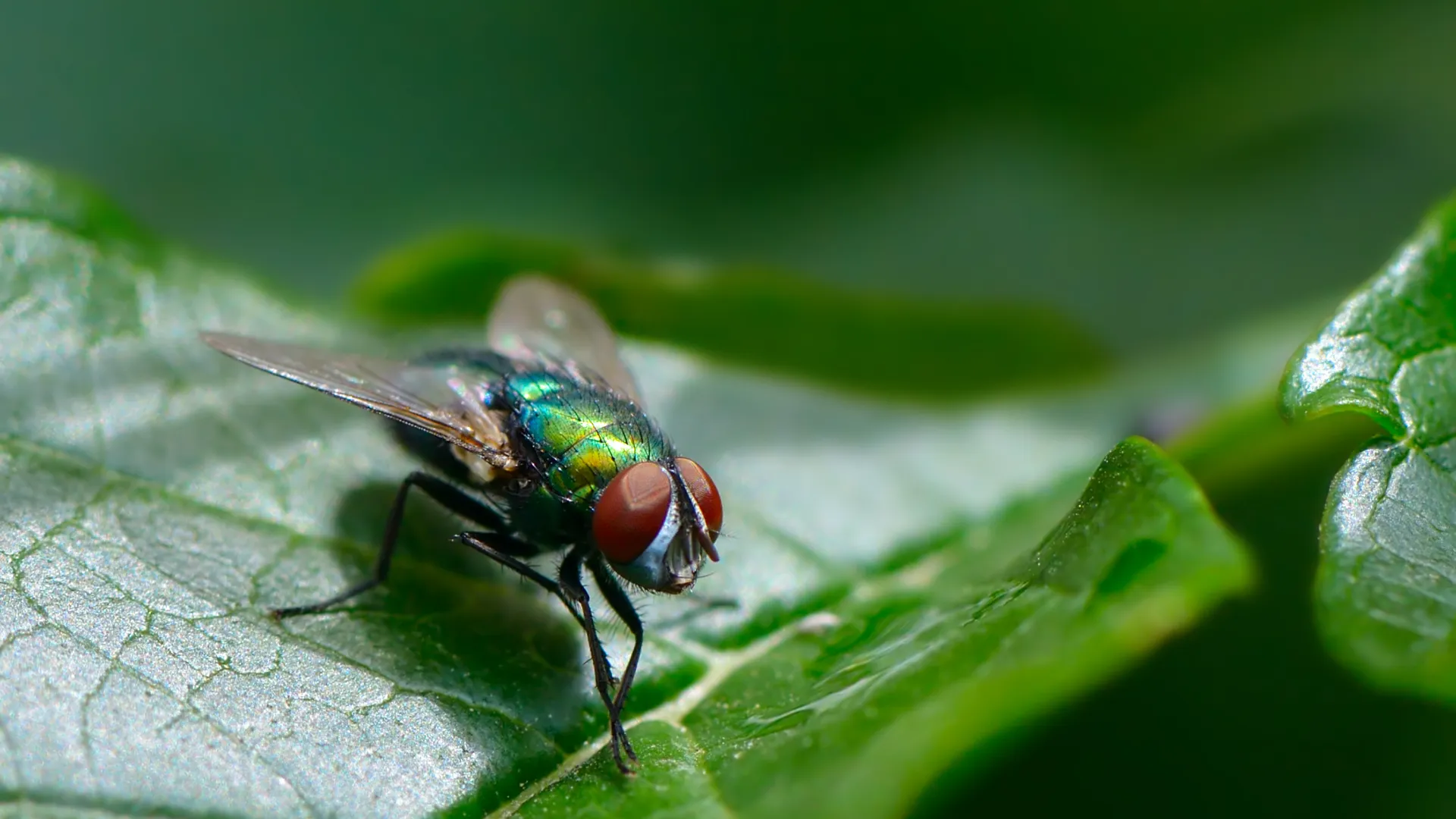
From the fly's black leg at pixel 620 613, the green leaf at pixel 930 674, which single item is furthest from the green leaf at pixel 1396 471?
the fly's black leg at pixel 620 613

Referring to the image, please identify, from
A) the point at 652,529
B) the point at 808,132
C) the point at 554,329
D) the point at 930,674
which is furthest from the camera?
the point at 808,132

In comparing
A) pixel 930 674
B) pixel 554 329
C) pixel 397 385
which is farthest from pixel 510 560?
pixel 930 674

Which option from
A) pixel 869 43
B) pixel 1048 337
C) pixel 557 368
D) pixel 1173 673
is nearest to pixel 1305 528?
pixel 1173 673

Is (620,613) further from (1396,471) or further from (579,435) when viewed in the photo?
(1396,471)

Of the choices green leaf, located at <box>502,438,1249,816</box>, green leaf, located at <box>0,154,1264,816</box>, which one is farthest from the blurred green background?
green leaf, located at <box>502,438,1249,816</box>

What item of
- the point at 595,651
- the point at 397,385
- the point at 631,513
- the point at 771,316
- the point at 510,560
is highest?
the point at 397,385

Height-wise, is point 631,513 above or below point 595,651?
above

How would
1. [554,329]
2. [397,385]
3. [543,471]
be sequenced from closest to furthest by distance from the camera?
[543,471], [397,385], [554,329]
